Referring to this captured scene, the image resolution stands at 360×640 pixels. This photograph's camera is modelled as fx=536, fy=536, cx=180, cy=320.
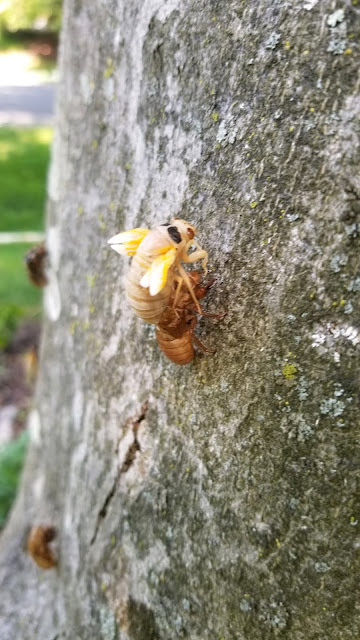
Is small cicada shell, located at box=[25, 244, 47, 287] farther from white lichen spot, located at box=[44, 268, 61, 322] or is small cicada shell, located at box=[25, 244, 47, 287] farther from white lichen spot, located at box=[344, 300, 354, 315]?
white lichen spot, located at box=[344, 300, 354, 315]

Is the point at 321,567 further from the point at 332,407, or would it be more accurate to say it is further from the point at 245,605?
the point at 332,407

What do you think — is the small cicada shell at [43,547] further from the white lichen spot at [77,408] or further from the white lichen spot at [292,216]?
the white lichen spot at [292,216]

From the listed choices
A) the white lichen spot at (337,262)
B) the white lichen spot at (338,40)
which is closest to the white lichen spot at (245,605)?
the white lichen spot at (337,262)

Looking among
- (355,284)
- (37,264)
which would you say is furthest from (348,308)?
(37,264)

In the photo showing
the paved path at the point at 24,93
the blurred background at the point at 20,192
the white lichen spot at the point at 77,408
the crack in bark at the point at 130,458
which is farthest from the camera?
the paved path at the point at 24,93

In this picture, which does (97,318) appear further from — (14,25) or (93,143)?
(14,25)

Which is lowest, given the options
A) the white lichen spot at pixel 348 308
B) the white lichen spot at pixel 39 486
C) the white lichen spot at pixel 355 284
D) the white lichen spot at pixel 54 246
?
the white lichen spot at pixel 39 486
